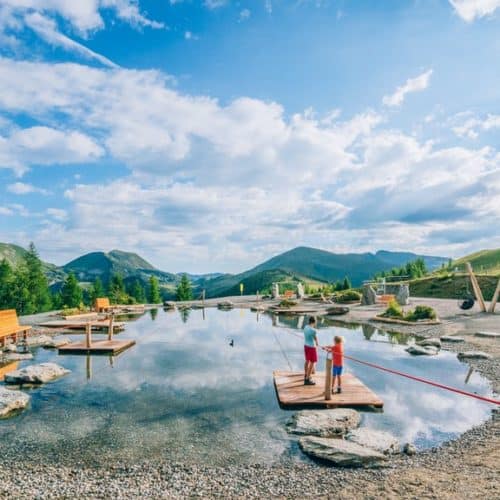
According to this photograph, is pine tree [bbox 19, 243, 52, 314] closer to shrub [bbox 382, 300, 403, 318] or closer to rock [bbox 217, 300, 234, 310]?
rock [bbox 217, 300, 234, 310]

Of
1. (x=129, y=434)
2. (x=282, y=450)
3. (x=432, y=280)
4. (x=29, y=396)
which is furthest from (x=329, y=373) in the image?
(x=432, y=280)

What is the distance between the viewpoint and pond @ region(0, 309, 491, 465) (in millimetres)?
8883

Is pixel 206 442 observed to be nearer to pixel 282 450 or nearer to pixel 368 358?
pixel 282 450

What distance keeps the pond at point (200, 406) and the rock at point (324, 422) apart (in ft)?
1.09

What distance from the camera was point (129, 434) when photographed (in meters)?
9.66

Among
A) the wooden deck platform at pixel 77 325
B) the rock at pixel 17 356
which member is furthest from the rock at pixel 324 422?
the wooden deck platform at pixel 77 325

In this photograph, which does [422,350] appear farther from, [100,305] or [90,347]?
[100,305]

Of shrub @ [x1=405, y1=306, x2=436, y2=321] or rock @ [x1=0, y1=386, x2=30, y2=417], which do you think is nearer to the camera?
rock @ [x1=0, y1=386, x2=30, y2=417]

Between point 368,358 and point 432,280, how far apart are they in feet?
143

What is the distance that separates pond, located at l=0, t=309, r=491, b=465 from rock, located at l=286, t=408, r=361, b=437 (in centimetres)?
33

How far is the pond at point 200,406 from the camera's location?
888 cm

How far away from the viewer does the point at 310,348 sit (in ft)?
41.1

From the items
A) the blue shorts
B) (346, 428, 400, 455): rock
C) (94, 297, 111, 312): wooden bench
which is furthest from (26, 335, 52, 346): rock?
(346, 428, 400, 455): rock

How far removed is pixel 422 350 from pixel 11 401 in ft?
58.3
